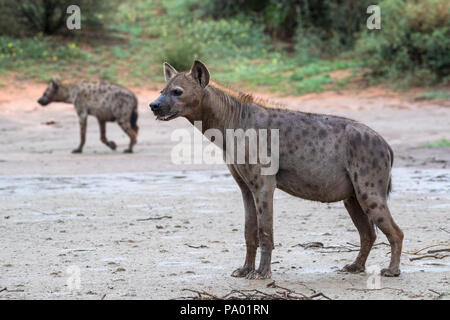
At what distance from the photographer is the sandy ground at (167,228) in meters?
4.74

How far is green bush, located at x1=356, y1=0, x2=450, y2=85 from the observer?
652 inches

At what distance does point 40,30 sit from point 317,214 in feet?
48.8

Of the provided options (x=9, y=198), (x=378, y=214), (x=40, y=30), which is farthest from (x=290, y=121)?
(x=40, y=30)

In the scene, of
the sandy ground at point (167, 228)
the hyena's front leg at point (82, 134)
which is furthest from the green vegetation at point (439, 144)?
the hyena's front leg at point (82, 134)

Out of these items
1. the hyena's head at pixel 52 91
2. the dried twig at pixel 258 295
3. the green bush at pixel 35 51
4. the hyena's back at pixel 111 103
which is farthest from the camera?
the green bush at pixel 35 51

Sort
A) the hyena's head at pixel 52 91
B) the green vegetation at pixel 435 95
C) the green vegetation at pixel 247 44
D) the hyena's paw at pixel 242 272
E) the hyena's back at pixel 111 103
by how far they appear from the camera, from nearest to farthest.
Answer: the hyena's paw at pixel 242 272
the hyena's back at pixel 111 103
the hyena's head at pixel 52 91
the green vegetation at pixel 435 95
the green vegetation at pixel 247 44

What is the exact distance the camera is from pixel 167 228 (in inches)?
260

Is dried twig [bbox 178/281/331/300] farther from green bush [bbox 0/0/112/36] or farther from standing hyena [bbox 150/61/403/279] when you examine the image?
green bush [bbox 0/0/112/36]

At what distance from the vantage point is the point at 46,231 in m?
6.49

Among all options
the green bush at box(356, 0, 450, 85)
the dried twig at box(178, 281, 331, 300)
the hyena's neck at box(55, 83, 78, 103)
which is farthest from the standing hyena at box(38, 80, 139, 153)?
the dried twig at box(178, 281, 331, 300)

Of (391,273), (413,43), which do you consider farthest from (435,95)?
(391,273)

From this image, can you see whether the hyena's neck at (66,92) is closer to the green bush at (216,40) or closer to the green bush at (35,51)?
the green bush at (216,40)

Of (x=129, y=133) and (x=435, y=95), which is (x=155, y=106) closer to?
(x=129, y=133)
